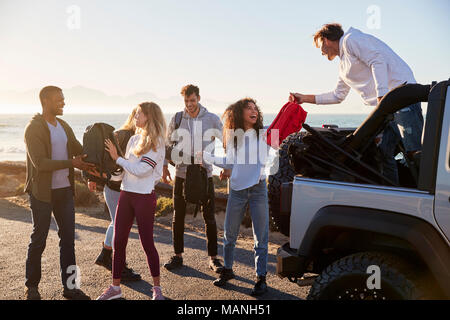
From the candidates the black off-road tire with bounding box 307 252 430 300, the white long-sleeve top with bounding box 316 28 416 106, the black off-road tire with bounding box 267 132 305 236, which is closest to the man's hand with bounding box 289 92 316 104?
the white long-sleeve top with bounding box 316 28 416 106

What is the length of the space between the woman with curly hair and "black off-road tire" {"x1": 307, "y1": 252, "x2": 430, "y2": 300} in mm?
1586

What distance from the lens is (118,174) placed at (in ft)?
13.8

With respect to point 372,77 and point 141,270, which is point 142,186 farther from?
point 372,77

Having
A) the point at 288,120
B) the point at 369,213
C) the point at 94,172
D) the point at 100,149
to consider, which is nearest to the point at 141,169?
the point at 100,149

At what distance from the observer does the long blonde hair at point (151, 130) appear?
3992mm

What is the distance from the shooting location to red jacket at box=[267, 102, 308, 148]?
4113 millimetres

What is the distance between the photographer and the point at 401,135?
3.40 m

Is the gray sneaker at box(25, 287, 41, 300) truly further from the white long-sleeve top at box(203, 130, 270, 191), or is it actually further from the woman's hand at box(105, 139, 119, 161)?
the white long-sleeve top at box(203, 130, 270, 191)

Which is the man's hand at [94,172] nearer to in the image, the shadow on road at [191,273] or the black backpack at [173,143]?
the black backpack at [173,143]

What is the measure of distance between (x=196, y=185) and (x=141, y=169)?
1.23 meters
